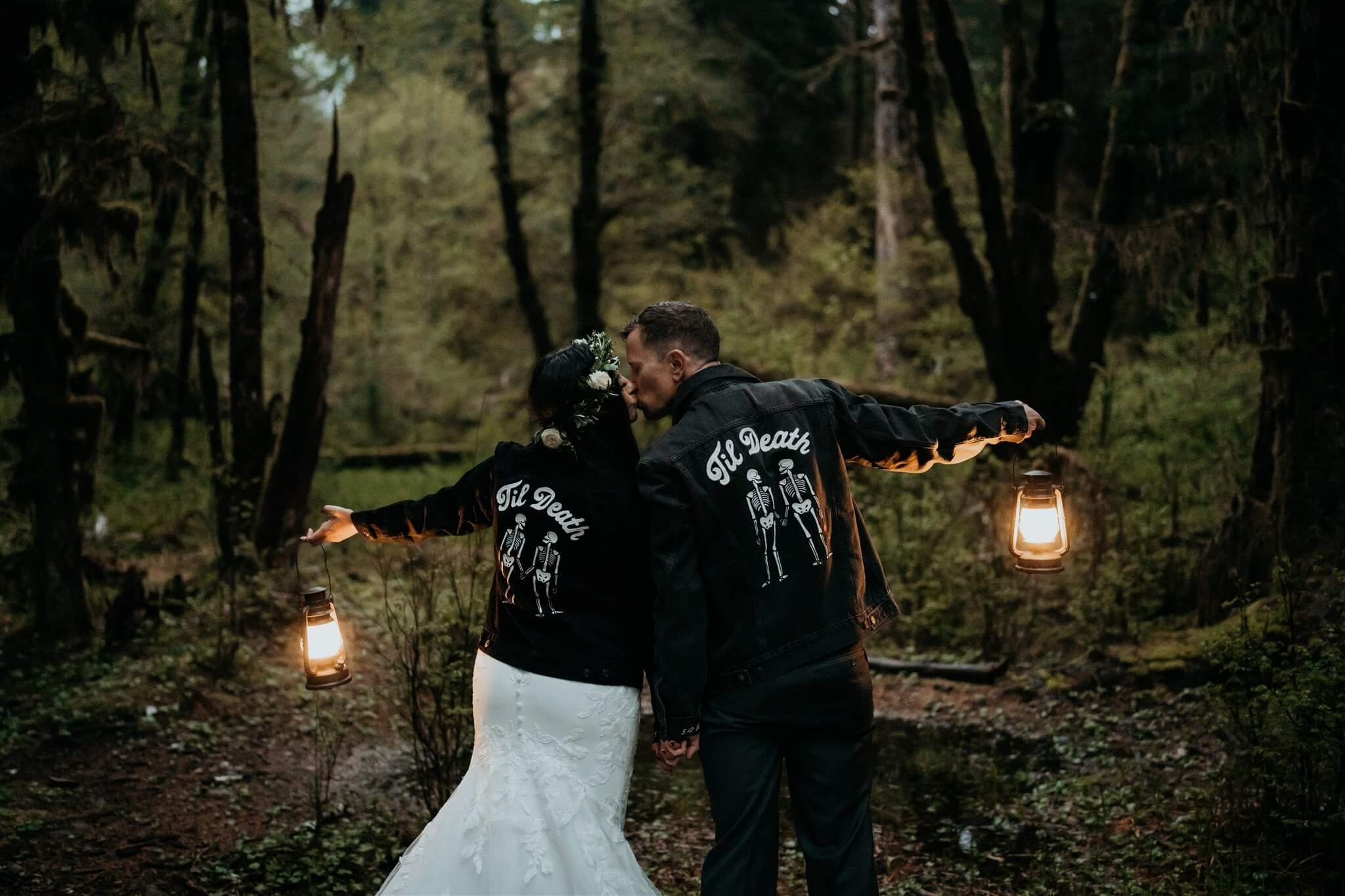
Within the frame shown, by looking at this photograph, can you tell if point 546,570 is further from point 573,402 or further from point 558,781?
point 558,781

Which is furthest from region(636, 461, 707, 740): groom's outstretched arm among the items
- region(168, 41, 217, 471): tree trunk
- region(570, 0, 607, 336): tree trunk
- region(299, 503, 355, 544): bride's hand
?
region(570, 0, 607, 336): tree trunk

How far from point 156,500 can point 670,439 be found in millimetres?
12736

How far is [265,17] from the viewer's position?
14383mm

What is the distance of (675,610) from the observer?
141 inches

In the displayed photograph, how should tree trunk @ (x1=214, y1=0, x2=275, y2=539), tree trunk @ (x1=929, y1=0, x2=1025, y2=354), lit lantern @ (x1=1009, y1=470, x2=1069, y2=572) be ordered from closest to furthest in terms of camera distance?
lit lantern @ (x1=1009, y1=470, x2=1069, y2=572) < tree trunk @ (x1=214, y1=0, x2=275, y2=539) < tree trunk @ (x1=929, y1=0, x2=1025, y2=354)

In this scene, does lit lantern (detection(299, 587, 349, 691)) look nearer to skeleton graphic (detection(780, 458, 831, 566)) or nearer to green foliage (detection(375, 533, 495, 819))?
green foliage (detection(375, 533, 495, 819))

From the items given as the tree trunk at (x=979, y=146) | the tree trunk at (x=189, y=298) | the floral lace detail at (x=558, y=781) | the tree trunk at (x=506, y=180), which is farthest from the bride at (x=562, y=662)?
the tree trunk at (x=506, y=180)

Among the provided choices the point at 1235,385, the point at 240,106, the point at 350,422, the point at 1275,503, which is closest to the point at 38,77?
the point at 240,106

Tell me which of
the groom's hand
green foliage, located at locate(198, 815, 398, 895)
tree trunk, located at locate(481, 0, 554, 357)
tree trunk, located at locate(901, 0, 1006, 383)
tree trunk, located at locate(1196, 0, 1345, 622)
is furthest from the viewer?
tree trunk, located at locate(481, 0, 554, 357)

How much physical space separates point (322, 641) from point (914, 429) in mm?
2565

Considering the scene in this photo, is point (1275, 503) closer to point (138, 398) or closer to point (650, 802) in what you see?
point (650, 802)

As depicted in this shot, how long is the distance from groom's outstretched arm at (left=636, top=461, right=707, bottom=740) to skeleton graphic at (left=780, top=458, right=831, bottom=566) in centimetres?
35

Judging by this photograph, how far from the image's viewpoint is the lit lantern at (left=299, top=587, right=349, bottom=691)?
15.0 ft

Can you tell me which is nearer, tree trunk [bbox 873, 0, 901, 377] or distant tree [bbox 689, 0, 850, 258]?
tree trunk [bbox 873, 0, 901, 377]
